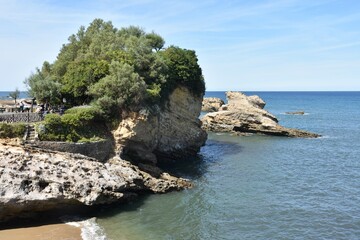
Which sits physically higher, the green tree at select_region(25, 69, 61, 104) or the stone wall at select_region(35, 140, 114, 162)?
the green tree at select_region(25, 69, 61, 104)

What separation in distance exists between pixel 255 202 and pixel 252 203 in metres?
0.43

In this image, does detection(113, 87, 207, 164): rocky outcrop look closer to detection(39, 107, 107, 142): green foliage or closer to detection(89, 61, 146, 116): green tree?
detection(89, 61, 146, 116): green tree

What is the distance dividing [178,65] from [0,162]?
2861 cm

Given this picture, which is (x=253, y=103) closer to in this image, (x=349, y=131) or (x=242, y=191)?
(x=349, y=131)

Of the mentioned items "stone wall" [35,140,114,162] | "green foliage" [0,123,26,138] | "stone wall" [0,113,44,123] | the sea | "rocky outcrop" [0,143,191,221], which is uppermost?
"stone wall" [0,113,44,123]

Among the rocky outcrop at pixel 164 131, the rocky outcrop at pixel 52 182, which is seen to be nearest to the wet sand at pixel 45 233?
the rocky outcrop at pixel 52 182

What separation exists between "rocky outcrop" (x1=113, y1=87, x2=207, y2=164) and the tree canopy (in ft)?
4.93

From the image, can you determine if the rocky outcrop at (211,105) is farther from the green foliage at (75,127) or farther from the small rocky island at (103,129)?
the green foliage at (75,127)

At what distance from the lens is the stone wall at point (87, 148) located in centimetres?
3306

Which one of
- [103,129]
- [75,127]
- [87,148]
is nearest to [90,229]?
[87,148]

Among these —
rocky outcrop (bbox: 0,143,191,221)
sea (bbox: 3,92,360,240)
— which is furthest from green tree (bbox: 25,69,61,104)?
sea (bbox: 3,92,360,240)

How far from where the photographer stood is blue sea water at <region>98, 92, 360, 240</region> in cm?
2775

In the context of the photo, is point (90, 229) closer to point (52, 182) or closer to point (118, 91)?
point (52, 182)

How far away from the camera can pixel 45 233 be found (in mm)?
26156
